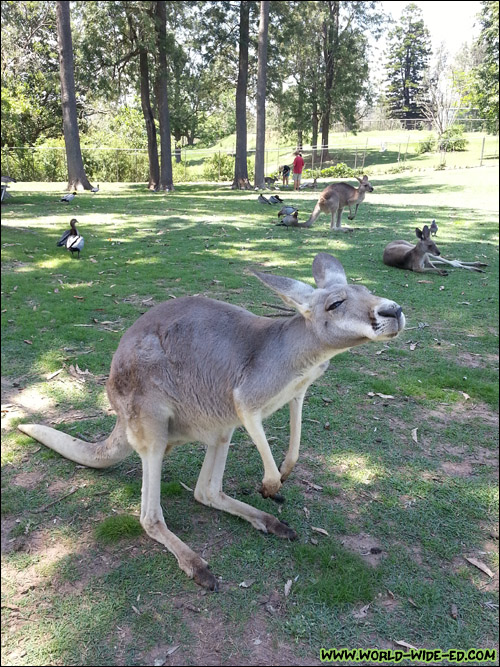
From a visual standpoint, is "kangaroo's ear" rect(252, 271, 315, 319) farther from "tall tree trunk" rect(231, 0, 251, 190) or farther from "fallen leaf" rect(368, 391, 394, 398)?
"tall tree trunk" rect(231, 0, 251, 190)

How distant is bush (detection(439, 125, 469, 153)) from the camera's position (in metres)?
27.6

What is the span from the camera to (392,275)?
6.85 m

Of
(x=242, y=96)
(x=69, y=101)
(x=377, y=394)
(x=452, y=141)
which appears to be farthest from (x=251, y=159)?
(x=377, y=394)

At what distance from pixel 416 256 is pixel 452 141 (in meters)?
24.0

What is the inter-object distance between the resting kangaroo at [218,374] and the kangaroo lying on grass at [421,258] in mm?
5170

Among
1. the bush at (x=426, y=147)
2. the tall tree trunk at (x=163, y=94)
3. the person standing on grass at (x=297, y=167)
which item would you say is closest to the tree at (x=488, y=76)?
the bush at (x=426, y=147)

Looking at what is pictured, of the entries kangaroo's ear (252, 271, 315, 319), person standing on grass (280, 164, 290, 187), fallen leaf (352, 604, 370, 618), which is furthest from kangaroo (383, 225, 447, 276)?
person standing on grass (280, 164, 290, 187)

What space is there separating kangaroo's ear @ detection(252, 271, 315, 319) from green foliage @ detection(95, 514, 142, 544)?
1.23 metres

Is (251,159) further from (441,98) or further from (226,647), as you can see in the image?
(226,647)

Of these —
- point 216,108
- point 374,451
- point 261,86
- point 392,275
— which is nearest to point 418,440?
point 374,451

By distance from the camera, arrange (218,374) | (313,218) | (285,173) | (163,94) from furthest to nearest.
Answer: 1. (285,173)
2. (163,94)
3. (313,218)
4. (218,374)

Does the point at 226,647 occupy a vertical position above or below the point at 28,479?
below

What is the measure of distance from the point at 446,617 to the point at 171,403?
4.51ft

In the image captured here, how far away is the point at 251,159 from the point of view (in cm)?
2570
